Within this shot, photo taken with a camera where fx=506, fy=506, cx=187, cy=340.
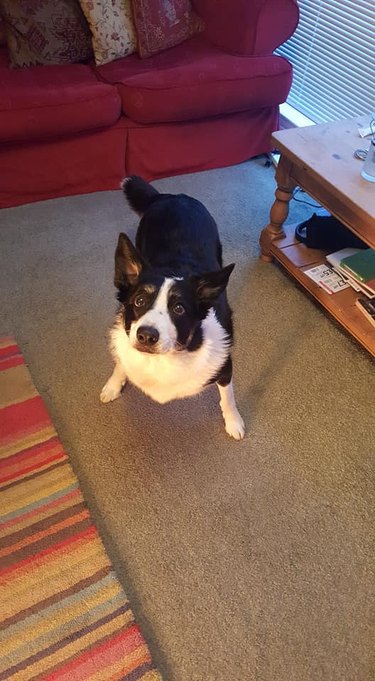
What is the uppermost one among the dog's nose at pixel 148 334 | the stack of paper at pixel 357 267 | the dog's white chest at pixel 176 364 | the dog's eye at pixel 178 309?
the dog's eye at pixel 178 309

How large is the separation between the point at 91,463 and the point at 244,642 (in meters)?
0.61

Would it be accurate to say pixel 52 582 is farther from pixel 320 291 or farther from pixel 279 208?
pixel 279 208

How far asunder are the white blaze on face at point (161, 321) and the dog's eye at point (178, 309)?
0.02 meters

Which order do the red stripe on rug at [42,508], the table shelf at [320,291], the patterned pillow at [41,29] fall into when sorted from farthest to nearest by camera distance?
the patterned pillow at [41,29] < the table shelf at [320,291] < the red stripe on rug at [42,508]

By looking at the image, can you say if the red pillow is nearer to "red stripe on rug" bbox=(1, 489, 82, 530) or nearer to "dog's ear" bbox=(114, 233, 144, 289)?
"dog's ear" bbox=(114, 233, 144, 289)

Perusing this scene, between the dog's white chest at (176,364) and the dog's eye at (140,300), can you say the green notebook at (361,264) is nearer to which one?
the dog's white chest at (176,364)

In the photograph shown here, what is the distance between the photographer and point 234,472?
1464mm

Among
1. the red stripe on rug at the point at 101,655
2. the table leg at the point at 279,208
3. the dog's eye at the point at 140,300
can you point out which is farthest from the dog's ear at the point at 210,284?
the table leg at the point at 279,208

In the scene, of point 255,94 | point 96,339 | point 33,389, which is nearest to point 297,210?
point 255,94

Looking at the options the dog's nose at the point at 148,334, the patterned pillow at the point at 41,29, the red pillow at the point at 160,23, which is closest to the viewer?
the dog's nose at the point at 148,334

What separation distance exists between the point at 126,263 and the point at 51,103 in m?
1.25

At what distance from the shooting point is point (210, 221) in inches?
64.9

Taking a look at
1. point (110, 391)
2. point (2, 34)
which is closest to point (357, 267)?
point (110, 391)

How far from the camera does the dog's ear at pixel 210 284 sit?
3.53 feet
